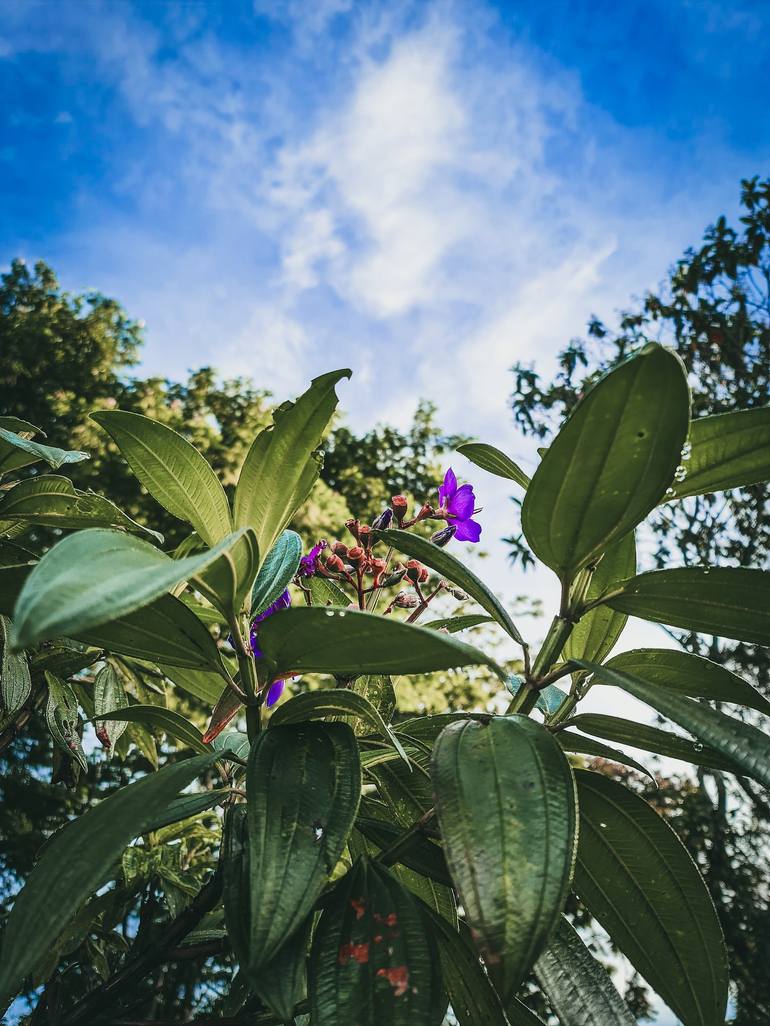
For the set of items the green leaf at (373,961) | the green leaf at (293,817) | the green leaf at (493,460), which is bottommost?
the green leaf at (373,961)

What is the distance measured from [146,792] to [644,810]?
43 cm

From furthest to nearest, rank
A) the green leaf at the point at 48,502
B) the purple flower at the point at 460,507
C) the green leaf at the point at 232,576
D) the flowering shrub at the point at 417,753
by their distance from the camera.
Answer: the purple flower at the point at 460,507, the green leaf at the point at 48,502, the green leaf at the point at 232,576, the flowering shrub at the point at 417,753

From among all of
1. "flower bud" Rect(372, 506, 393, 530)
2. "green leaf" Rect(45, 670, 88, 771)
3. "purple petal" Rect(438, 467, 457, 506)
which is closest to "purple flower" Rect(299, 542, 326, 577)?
"flower bud" Rect(372, 506, 393, 530)

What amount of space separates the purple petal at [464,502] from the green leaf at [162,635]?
504 mm

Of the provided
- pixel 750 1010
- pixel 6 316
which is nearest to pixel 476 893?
pixel 750 1010

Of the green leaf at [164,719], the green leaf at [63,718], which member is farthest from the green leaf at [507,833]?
the green leaf at [63,718]

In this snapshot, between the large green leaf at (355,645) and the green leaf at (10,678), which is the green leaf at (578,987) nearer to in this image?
the large green leaf at (355,645)

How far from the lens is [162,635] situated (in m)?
0.55

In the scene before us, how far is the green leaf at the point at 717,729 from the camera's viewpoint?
455 millimetres

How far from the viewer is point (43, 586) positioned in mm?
331

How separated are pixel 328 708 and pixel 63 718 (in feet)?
2.46

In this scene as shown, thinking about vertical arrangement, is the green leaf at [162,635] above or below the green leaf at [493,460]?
below

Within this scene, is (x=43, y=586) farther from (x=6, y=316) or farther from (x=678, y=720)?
(x=6, y=316)

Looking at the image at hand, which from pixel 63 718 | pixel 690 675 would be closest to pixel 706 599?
pixel 690 675
